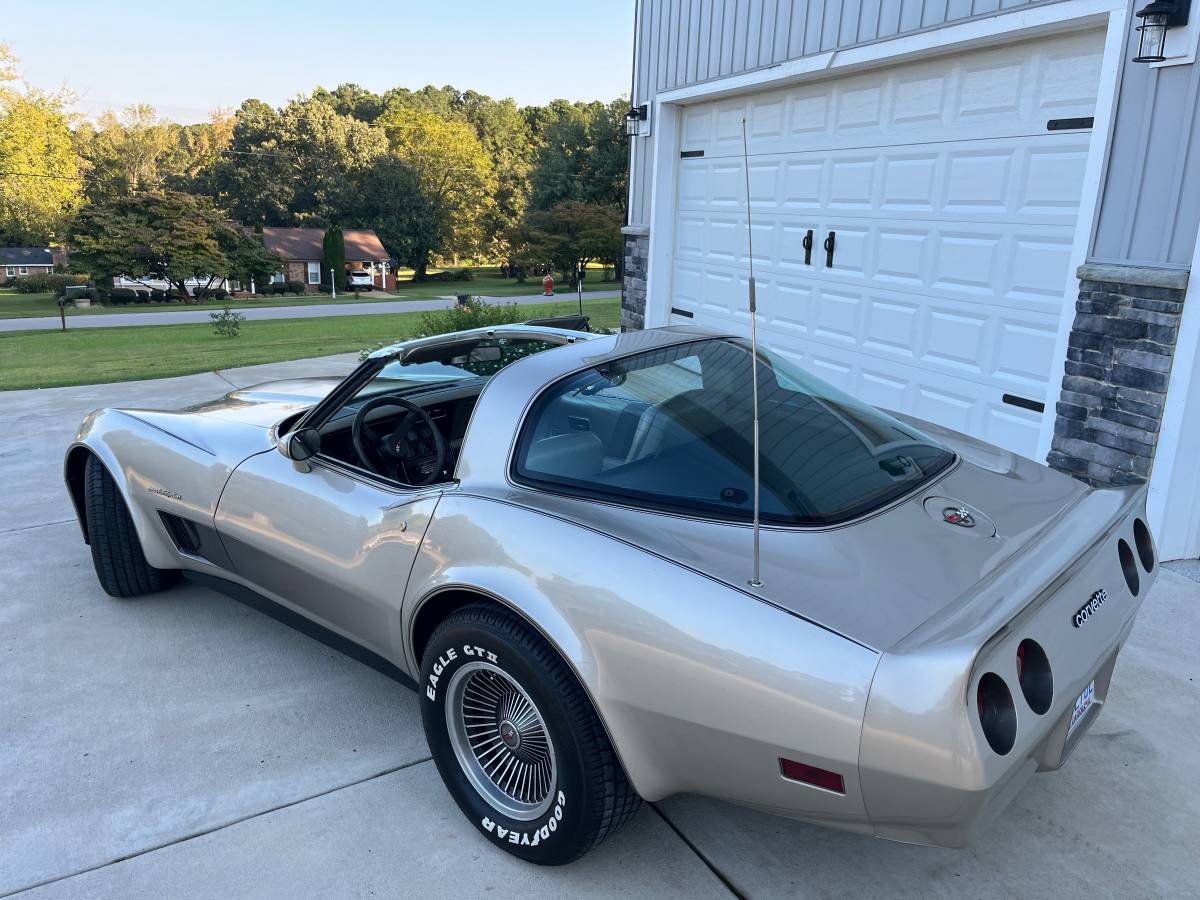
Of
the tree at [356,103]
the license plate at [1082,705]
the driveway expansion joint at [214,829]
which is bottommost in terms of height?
the driveway expansion joint at [214,829]

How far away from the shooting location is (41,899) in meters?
2.26

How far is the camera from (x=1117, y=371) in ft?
14.8

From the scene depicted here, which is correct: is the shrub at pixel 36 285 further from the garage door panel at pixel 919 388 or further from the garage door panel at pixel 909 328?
the garage door panel at pixel 919 388

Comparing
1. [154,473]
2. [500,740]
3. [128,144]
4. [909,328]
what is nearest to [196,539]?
[154,473]

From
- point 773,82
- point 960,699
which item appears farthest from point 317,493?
point 773,82

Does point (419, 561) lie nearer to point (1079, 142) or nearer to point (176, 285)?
point (1079, 142)

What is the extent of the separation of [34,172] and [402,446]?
171ft

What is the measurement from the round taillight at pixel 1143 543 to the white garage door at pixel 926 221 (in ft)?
8.45

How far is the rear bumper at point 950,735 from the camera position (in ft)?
5.42

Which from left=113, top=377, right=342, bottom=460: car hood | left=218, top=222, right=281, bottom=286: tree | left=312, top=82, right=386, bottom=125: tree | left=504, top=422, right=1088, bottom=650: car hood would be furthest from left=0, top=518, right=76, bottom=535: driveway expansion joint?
left=312, top=82, right=386, bottom=125: tree

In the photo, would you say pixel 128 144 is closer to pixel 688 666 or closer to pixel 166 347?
pixel 166 347

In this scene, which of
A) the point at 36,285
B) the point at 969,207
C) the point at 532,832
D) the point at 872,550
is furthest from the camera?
the point at 36,285

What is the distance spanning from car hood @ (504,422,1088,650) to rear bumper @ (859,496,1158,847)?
0.12m

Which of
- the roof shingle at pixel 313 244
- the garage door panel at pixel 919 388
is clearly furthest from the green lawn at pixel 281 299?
the garage door panel at pixel 919 388
